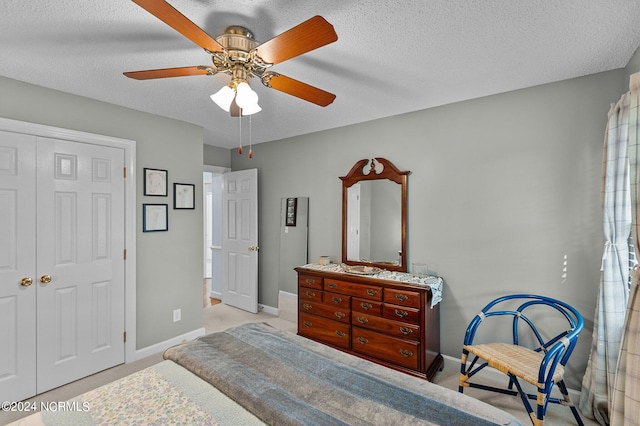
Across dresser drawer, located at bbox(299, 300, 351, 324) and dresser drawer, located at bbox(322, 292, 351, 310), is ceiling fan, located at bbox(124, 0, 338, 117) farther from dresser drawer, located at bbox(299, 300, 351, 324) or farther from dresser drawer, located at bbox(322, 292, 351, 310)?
dresser drawer, located at bbox(299, 300, 351, 324)

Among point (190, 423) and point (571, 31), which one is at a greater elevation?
point (571, 31)

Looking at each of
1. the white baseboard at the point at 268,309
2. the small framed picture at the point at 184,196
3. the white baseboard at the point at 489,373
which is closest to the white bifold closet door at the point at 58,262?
the small framed picture at the point at 184,196

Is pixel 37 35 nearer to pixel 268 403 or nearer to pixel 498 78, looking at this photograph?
pixel 268 403

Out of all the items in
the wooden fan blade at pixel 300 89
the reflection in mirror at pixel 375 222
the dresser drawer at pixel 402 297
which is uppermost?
the wooden fan blade at pixel 300 89

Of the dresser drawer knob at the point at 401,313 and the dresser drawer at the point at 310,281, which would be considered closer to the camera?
the dresser drawer knob at the point at 401,313

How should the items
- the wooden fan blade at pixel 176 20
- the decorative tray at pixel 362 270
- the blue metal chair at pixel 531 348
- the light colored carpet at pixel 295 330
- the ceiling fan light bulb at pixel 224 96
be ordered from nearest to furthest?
the wooden fan blade at pixel 176 20
the ceiling fan light bulb at pixel 224 96
the blue metal chair at pixel 531 348
the light colored carpet at pixel 295 330
the decorative tray at pixel 362 270

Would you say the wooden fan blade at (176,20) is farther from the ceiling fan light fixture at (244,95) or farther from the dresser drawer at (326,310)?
the dresser drawer at (326,310)

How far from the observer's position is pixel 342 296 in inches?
119

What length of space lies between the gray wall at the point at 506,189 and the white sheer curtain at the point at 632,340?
26.0 inches

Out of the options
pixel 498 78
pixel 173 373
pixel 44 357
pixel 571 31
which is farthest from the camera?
pixel 44 357

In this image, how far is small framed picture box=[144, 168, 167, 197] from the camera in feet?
10.4

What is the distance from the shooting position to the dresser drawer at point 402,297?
2.60 m

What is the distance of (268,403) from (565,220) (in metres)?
2.56

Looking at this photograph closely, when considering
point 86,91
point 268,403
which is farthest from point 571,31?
point 86,91
